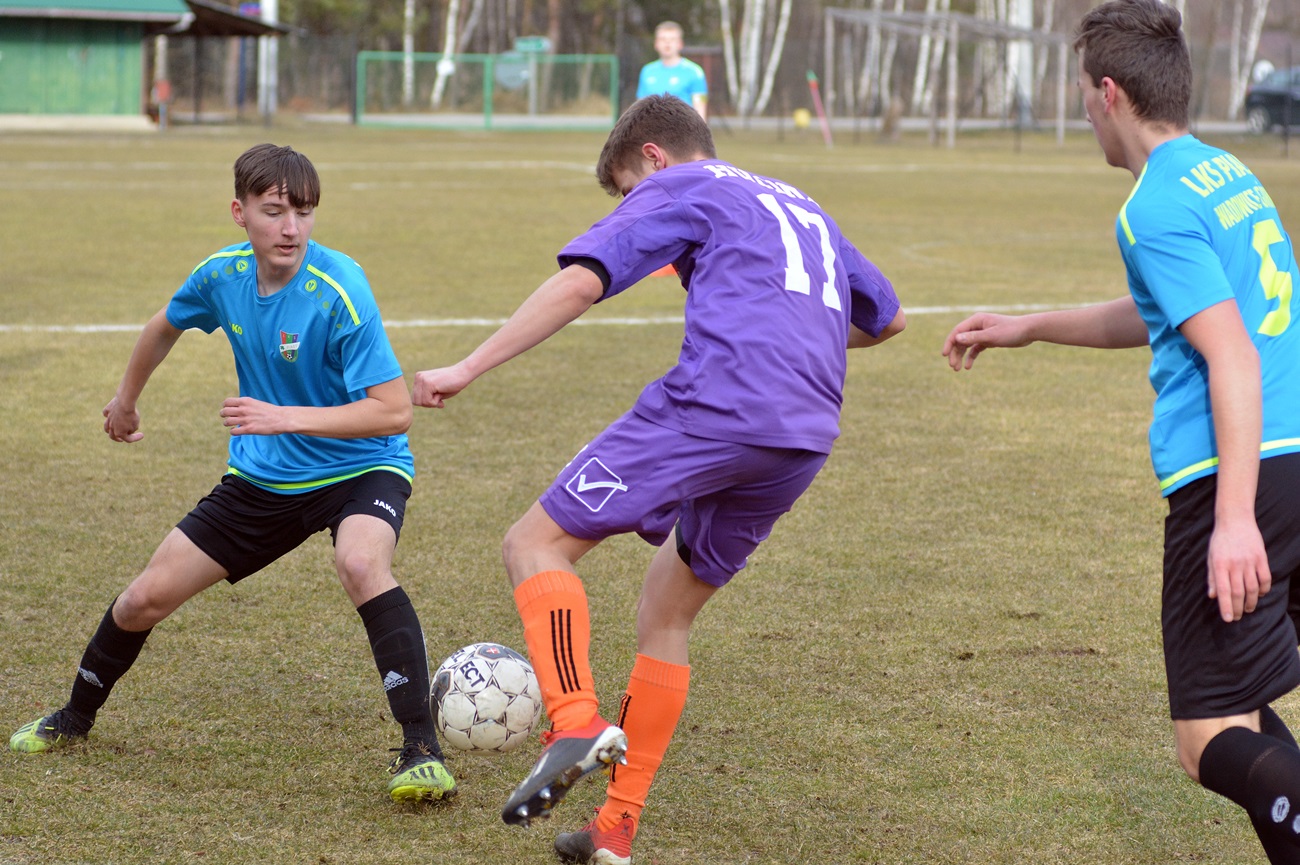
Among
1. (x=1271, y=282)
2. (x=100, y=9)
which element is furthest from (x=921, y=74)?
(x=1271, y=282)

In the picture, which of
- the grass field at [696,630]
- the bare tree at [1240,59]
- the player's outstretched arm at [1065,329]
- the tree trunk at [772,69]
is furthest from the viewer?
the bare tree at [1240,59]

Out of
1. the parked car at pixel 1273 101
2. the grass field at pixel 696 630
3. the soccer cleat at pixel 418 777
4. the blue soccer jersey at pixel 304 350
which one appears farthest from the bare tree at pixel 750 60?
the soccer cleat at pixel 418 777

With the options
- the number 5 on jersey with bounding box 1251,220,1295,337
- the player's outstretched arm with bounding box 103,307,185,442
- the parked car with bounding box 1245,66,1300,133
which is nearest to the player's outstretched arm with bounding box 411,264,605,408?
the number 5 on jersey with bounding box 1251,220,1295,337

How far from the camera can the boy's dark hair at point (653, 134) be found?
318 centimetres

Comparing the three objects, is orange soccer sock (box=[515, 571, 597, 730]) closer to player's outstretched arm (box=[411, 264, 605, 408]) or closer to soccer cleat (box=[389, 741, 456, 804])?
player's outstretched arm (box=[411, 264, 605, 408])

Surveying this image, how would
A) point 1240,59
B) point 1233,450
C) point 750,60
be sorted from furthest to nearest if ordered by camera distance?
point 1240,59 → point 750,60 → point 1233,450

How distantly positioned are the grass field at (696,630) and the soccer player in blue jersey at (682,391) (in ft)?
2.01

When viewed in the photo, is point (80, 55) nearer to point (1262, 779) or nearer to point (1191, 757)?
point (1191, 757)

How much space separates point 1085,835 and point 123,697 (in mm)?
2595

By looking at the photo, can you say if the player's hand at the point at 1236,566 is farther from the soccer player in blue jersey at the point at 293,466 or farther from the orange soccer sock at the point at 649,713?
the soccer player in blue jersey at the point at 293,466

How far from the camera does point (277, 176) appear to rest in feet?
11.8

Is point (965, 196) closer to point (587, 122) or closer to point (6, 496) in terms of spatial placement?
point (6, 496)

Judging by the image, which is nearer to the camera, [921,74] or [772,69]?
[772,69]

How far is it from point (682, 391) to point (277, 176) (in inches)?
52.7
